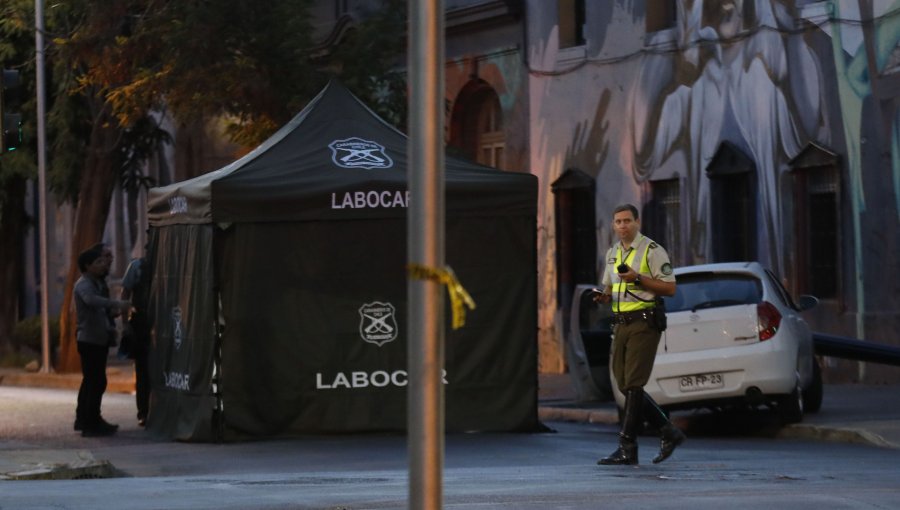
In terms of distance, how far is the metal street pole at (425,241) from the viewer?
498 centimetres

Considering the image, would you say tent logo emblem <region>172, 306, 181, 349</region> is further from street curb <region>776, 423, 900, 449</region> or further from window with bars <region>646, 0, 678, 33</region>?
window with bars <region>646, 0, 678, 33</region>

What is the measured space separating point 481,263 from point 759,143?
9.88 meters

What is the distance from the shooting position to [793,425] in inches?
675

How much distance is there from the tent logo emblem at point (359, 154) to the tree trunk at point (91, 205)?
547 inches

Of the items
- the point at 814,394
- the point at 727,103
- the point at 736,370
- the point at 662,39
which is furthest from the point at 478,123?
the point at 736,370

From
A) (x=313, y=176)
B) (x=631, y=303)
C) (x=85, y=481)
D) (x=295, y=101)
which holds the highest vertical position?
A: (x=295, y=101)

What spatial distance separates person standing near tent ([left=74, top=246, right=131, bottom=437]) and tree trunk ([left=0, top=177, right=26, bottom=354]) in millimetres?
15825

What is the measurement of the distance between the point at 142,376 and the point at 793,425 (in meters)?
6.10

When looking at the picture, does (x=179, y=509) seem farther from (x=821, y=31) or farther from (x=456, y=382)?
(x=821, y=31)

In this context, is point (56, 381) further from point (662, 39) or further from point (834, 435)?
point (834, 435)

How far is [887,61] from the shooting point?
2311cm

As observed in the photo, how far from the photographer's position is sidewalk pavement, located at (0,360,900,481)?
1377 cm

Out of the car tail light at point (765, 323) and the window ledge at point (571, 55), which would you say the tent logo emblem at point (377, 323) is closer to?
the car tail light at point (765, 323)

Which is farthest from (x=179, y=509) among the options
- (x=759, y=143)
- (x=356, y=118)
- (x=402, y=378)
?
A: (x=759, y=143)
